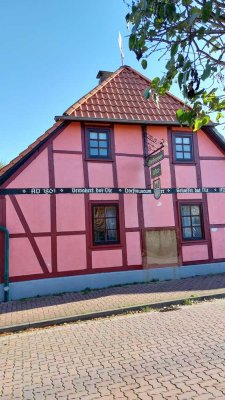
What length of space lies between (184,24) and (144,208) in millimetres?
10385

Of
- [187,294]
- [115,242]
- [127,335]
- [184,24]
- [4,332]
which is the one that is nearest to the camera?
[184,24]

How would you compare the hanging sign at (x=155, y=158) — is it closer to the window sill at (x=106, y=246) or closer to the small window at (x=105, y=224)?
the small window at (x=105, y=224)

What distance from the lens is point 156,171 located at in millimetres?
12125

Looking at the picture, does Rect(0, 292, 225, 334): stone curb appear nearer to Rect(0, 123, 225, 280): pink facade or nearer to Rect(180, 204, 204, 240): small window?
Rect(0, 123, 225, 280): pink facade

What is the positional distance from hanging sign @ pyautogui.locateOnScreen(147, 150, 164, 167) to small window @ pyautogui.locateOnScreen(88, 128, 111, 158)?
1.40m

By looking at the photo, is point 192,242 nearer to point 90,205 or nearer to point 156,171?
point 156,171

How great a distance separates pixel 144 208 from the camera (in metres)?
12.7

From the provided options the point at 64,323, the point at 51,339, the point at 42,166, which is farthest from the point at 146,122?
the point at 51,339

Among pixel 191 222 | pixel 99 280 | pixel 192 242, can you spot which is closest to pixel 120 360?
pixel 99 280

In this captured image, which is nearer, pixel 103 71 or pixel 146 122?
pixel 146 122

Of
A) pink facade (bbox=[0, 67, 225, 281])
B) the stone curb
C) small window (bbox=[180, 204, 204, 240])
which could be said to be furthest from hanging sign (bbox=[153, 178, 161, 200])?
the stone curb

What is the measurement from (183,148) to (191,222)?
2.79 meters

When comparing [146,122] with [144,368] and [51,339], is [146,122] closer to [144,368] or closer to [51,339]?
[51,339]

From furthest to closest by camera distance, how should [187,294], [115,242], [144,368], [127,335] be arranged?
1. [115,242]
2. [187,294]
3. [127,335]
4. [144,368]
